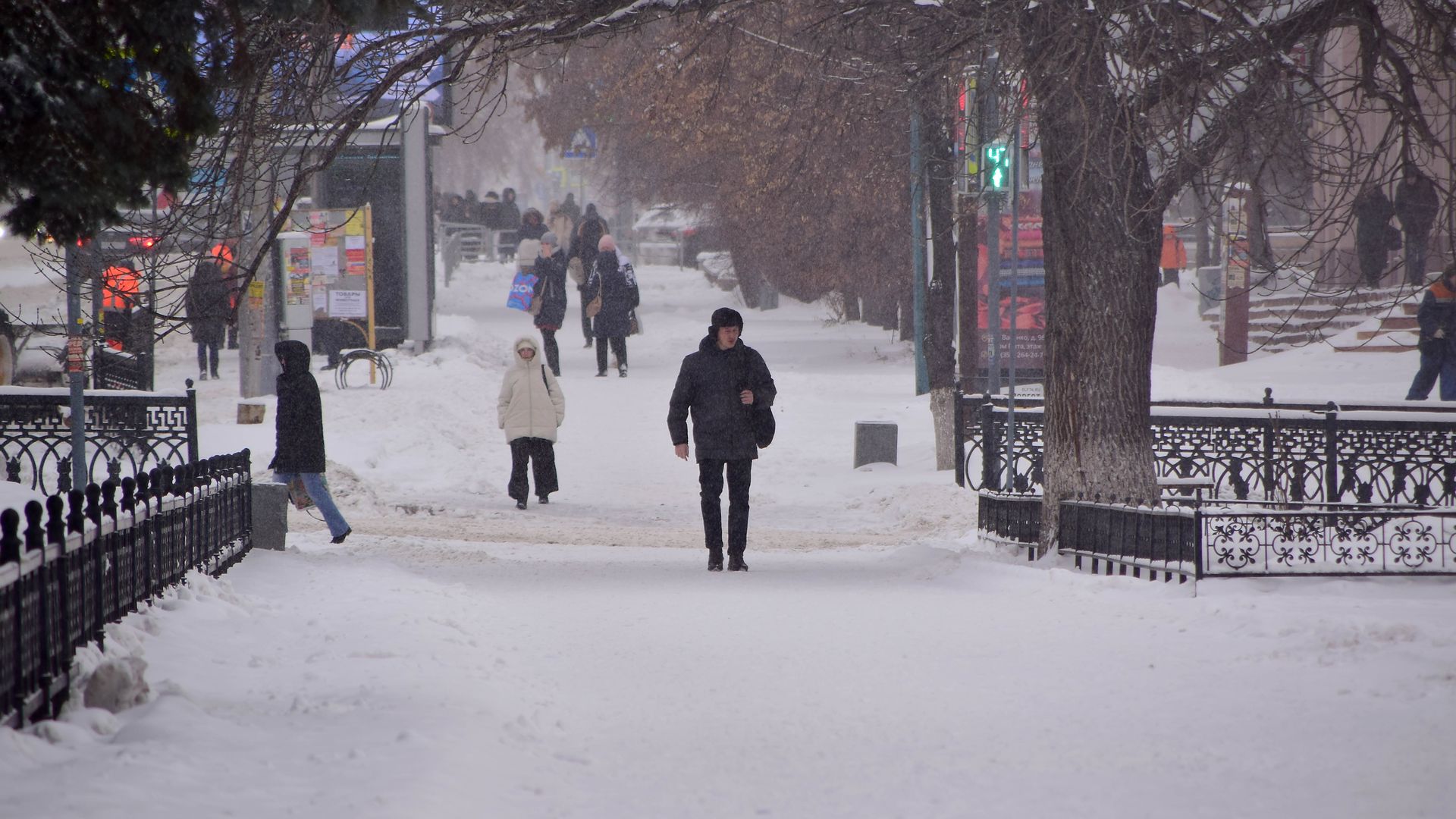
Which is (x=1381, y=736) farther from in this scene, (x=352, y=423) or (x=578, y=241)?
(x=578, y=241)

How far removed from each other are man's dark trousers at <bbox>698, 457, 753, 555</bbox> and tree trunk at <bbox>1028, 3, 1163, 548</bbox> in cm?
206

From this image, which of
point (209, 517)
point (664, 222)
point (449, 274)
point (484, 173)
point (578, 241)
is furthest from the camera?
point (484, 173)

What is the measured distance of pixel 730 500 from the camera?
9.52 m

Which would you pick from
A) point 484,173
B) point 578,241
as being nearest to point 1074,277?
point 578,241

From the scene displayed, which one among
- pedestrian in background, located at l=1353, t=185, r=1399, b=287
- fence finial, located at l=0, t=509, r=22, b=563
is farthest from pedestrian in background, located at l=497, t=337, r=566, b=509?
fence finial, located at l=0, t=509, r=22, b=563

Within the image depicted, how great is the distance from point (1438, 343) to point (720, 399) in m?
11.0

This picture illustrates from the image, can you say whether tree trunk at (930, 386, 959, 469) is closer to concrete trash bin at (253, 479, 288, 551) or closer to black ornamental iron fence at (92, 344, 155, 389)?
concrete trash bin at (253, 479, 288, 551)

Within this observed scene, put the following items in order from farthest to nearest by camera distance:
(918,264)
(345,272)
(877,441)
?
(345,272) < (918,264) < (877,441)

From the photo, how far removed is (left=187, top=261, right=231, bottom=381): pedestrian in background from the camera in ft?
27.5

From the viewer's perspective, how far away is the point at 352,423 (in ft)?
55.6

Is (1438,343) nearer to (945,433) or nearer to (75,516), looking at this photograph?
(945,433)

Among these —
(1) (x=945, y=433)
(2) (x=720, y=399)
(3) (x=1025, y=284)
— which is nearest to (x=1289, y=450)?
(1) (x=945, y=433)

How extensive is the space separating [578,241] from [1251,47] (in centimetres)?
1894

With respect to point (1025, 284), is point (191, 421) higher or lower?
lower
